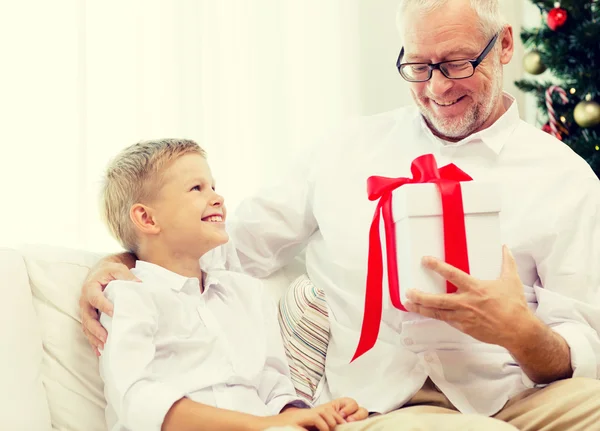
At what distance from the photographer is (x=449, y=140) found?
184cm

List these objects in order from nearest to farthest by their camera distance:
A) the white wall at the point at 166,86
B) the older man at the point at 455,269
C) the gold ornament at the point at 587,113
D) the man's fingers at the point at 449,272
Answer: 1. the man's fingers at the point at 449,272
2. the older man at the point at 455,269
3. the white wall at the point at 166,86
4. the gold ornament at the point at 587,113

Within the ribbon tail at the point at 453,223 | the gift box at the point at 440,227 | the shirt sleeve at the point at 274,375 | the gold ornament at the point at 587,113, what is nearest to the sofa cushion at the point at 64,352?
the shirt sleeve at the point at 274,375

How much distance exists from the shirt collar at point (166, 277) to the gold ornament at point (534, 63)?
1.74m

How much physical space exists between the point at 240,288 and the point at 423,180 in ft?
1.68

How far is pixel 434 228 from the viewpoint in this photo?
51.6 inches

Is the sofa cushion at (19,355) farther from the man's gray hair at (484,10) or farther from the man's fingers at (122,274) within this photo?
the man's gray hair at (484,10)

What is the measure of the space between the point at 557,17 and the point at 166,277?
5.84 ft

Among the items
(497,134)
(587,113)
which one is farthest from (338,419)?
(587,113)

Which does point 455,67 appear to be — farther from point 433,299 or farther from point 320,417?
point 320,417

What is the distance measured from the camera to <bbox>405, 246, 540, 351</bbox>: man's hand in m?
1.31

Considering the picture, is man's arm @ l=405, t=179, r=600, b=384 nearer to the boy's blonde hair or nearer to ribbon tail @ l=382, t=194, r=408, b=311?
ribbon tail @ l=382, t=194, r=408, b=311

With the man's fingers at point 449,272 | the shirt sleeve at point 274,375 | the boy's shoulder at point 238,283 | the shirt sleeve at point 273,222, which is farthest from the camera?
the shirt sleeve at point 273,222

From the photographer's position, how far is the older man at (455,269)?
54.8 inches

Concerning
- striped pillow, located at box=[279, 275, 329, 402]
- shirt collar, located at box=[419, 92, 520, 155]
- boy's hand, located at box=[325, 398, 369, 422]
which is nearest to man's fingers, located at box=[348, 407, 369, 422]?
boy's hand, located at box=[325, 398, 369, 422]
